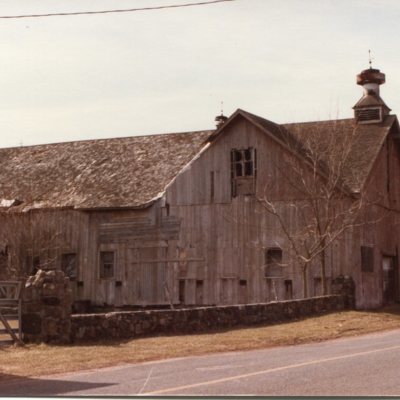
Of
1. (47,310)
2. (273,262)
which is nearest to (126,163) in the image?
(273,262)

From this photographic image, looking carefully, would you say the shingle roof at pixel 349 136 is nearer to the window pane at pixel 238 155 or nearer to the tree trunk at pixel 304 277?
the window pane at pixel 238 155

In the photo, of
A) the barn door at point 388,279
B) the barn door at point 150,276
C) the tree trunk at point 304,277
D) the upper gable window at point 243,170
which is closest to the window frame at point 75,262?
the barn door at point 150,276

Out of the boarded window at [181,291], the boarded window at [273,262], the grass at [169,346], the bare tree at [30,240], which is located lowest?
the grass at [169,346]

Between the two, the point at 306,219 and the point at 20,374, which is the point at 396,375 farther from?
the point at 306,219

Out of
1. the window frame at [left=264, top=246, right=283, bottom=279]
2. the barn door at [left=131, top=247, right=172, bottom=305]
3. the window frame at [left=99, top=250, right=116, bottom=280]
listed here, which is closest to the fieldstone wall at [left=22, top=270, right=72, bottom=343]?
the window frame at [left=264, top=246, right=283, bottom=279]

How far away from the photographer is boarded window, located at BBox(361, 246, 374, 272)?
2970 centimetres

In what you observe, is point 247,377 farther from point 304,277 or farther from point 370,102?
point 370,102

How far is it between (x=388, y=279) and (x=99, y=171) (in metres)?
13.5

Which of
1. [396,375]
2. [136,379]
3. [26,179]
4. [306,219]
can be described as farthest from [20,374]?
[26,179]

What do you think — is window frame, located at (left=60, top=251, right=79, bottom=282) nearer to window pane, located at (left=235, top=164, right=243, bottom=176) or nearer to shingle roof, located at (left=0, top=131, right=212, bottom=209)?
shingle roof, located at (left=0, top=131, right=212, bottom=209)

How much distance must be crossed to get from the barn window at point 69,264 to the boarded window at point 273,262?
28.1 feet

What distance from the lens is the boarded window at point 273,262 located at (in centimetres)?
2966

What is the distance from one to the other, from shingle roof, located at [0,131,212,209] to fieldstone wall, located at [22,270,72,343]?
13.8 m

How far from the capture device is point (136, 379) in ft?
38.7
